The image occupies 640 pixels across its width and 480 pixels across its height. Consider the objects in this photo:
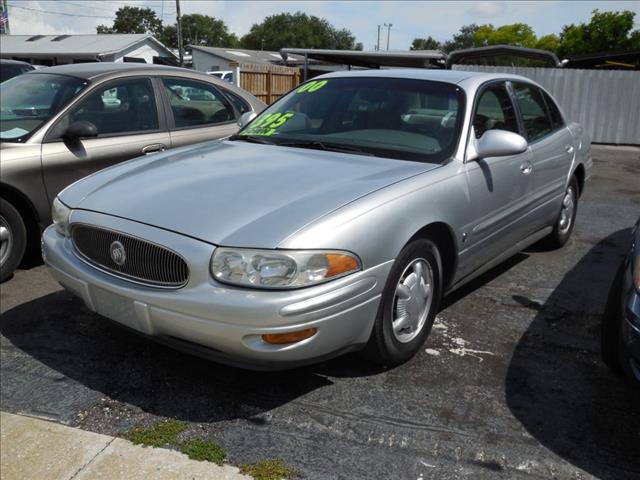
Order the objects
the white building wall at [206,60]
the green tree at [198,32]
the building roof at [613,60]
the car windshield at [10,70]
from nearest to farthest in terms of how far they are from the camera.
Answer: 1. the car windshield at [10,70]
2. the building roof at [613,60]
3. the white building wall at [206,60]
4. the green tree at [198,32]

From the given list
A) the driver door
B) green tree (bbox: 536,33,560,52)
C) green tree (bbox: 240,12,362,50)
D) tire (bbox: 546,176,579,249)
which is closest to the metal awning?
tire (bbox: 546,176,579,249)

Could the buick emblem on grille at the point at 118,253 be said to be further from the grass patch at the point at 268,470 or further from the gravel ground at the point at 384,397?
the grass patch at the point at 268,470

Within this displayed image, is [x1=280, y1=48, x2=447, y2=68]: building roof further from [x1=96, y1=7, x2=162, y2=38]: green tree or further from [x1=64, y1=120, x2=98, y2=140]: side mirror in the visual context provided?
[x1=96, y1=7, x2=162, y2=38]: green tree

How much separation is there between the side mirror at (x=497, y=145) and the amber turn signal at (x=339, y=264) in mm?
1329

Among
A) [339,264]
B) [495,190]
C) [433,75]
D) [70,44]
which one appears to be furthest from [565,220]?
[70,44]

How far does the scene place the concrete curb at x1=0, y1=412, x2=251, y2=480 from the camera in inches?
101

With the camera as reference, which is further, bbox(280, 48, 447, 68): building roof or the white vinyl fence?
bbox(280, 48, 447, 68): building roof

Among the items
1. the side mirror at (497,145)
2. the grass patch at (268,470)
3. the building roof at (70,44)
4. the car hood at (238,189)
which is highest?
the building roof at (70,44)

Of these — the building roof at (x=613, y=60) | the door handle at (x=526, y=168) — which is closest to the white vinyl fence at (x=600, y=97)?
the building roof at (x=613, y=60)

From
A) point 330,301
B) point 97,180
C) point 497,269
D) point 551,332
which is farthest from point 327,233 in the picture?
point 497,269

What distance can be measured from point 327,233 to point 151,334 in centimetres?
92

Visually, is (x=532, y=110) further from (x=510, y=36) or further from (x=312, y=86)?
(x=510, y=36)

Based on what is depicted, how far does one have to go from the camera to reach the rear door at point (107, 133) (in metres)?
4.84

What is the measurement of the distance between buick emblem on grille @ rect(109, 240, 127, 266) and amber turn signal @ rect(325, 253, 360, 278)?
3.19 feet
